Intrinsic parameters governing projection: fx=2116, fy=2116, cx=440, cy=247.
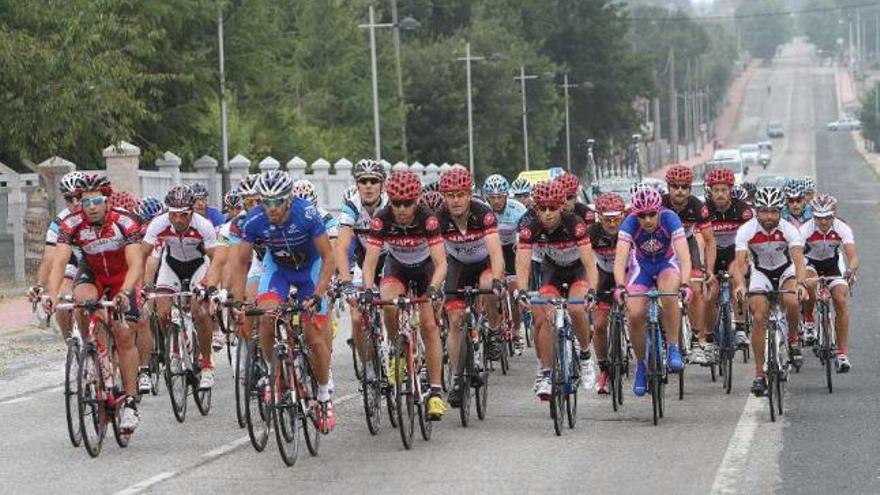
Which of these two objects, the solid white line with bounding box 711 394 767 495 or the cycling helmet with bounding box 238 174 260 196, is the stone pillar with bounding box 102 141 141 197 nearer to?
the solid white line with bounding box 711 394 767 495

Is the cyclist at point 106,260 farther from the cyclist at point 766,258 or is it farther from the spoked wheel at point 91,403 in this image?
the cyclist at point 766,258

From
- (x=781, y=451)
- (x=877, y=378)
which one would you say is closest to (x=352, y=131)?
(x=877, y=378)

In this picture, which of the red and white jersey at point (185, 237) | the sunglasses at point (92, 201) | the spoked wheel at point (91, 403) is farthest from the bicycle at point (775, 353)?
the sunglasses at point (92, 201)

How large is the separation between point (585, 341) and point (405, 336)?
2.33 meters

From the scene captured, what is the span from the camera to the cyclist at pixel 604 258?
17219 millimetres

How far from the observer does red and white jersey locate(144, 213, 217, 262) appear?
17406mm

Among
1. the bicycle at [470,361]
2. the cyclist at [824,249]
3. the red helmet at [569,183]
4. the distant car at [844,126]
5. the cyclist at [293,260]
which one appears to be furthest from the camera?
the distant car at [844,126]

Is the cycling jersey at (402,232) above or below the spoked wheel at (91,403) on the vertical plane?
above

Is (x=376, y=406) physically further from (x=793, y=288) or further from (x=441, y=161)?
(x=441, y=161)

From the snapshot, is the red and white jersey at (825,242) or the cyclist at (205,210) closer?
the cyclist at (205,210)

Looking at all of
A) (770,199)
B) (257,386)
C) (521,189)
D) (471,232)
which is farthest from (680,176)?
(257,386)

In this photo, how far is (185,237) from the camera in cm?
1755

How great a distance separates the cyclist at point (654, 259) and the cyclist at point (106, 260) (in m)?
3.73

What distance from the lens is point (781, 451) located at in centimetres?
1360
